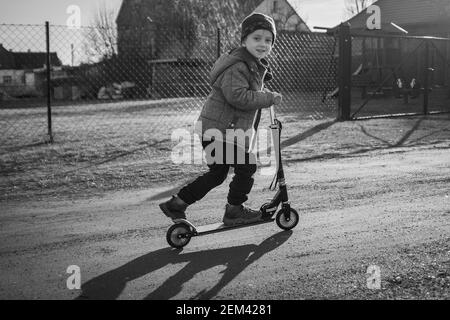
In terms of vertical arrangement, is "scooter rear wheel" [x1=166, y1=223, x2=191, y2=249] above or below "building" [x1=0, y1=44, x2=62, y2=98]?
below

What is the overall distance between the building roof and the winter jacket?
22800mm

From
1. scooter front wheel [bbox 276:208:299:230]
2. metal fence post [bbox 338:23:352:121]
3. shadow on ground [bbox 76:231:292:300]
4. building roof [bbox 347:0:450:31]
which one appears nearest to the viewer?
shadow on ground [bbox 76:231:292:300]

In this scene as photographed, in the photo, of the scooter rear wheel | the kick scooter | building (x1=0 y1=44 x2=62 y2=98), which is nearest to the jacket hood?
the kick scooter

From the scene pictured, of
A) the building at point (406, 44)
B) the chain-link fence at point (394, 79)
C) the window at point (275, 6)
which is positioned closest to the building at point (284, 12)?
the window at point (275, 6)

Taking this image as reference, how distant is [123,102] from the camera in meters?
25.6

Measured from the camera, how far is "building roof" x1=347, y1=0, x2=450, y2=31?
2692 centimetres

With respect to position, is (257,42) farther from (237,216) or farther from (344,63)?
(344,63)

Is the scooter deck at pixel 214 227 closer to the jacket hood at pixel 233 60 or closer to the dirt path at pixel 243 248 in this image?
the dirt path at pixel 243 248

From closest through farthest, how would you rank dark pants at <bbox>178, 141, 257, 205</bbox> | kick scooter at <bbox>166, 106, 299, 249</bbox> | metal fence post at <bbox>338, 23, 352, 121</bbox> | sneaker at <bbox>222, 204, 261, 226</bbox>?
kick scooter at <bbox>166, 106, 299, 249</bbox> < dark pants at <bbox>178, 141, 257, 205</bbox> < sneaker at <bbox>222, 204, 261, 226</bbox> < metal fence post at <bbox>338, 23, 352, 121</bbox>

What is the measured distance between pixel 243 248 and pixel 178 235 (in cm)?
50

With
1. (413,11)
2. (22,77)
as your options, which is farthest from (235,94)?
(22,77)

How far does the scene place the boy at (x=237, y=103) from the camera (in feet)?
12.7

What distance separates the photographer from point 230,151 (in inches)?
158

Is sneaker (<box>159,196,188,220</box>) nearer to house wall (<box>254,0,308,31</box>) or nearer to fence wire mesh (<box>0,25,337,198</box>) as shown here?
fence wire mesh (<box>0,25,337,198</box>)
